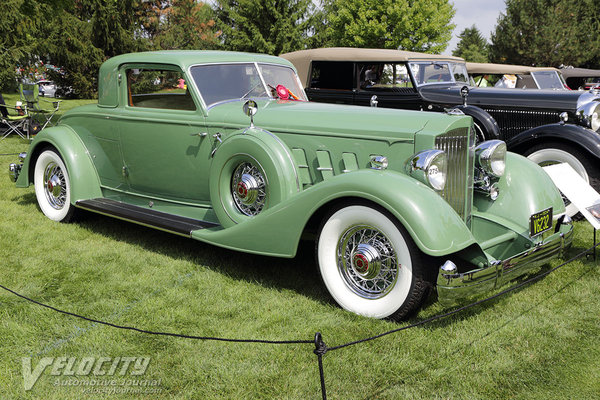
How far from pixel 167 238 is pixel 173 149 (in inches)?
40.8

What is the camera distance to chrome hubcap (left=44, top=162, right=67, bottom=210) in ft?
19.1

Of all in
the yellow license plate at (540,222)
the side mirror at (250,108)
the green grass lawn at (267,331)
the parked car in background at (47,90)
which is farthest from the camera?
the parked car in background at (47,90)

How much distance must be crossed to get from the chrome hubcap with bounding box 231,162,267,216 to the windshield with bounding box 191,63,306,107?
2.77 feet

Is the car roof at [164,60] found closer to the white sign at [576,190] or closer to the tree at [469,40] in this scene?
the white sign at [576,190]

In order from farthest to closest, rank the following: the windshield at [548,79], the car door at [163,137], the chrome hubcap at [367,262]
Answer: the windshield at [548,79] < the car door at [163,137] < the chrome hubcap at [367,262]

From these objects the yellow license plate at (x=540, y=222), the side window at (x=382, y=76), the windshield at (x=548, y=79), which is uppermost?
the side window at (x=382, y=76)

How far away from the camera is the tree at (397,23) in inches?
1206

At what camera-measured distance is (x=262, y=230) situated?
3.84 metres

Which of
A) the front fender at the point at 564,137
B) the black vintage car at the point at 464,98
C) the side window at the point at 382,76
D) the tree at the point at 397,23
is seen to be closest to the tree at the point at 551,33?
the tree at the point at 397,23

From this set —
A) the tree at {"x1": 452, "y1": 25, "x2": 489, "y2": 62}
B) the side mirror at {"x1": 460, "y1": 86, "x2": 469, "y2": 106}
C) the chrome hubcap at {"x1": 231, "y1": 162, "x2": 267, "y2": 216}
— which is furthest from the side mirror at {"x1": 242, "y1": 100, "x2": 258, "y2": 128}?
the tree at {"x1": 452, "y1": 25, "x2": 489, "y2": 62}

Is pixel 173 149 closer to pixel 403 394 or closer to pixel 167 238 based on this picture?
pixel 167 238

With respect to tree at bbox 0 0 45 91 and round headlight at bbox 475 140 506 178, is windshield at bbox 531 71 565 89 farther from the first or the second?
tree at bbox 0 0 45 91

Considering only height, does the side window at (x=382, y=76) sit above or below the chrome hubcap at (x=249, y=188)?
above

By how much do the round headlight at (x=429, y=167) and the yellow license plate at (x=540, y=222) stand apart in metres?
0.72
